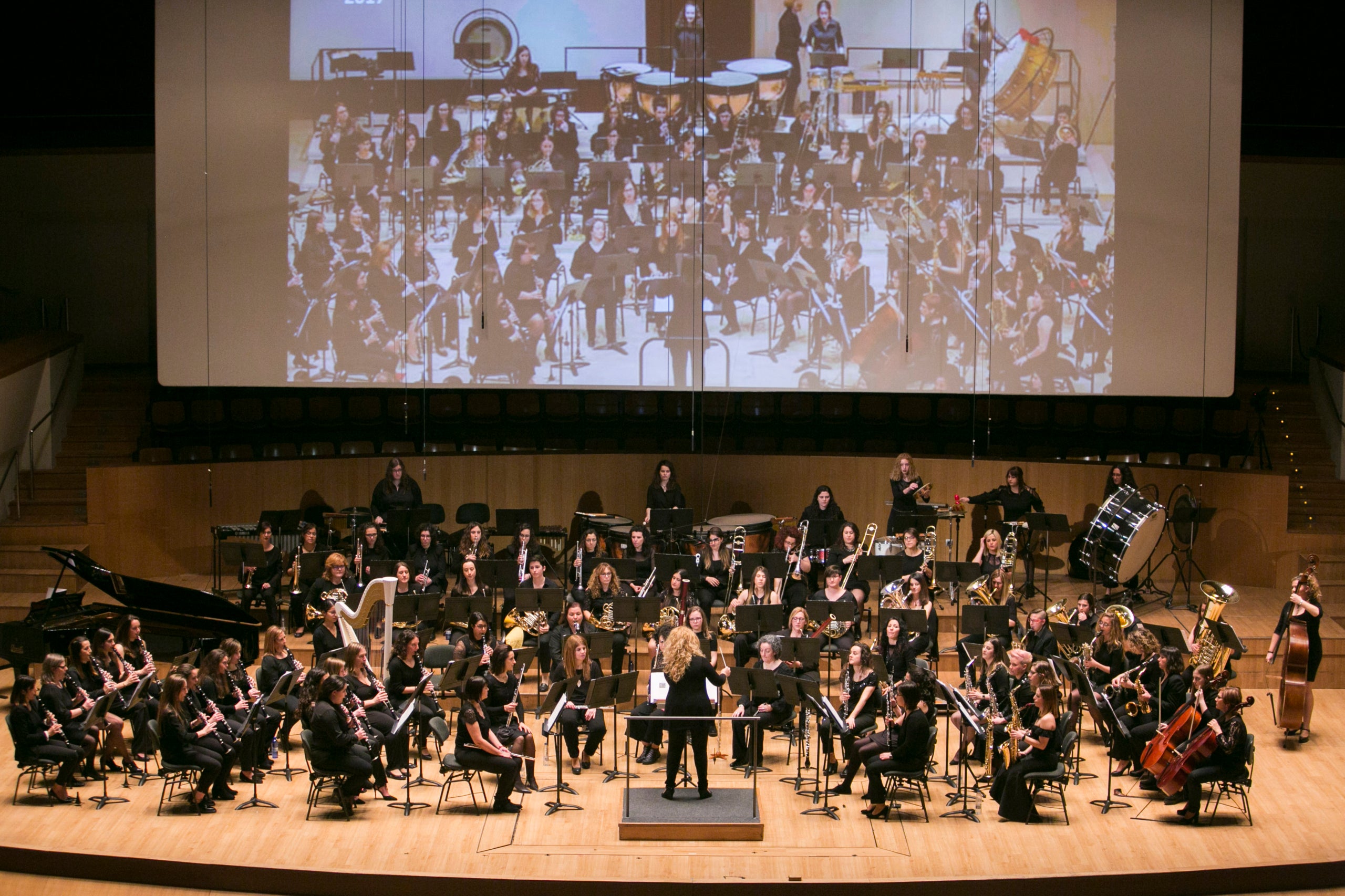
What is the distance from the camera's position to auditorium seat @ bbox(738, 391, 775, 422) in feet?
50.2

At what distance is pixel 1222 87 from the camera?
13.1m

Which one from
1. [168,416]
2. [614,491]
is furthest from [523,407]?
[168,416]

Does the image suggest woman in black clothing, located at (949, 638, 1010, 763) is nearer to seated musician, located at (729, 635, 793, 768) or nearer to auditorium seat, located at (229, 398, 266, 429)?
seated musician, located at (729, 635, 793, 768)

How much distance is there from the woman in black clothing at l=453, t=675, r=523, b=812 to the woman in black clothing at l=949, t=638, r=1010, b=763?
116 inches

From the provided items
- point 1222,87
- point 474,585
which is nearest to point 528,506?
point 474,585

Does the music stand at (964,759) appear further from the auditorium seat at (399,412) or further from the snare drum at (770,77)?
the auditorium seat at (399,412)

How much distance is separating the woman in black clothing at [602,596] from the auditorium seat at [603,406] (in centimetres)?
450

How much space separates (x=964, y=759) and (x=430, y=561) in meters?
5.11

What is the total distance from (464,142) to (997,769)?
7954mm

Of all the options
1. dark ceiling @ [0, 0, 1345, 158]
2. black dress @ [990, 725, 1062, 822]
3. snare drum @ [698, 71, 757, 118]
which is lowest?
black dress @ [990, 725, 1062, 822]

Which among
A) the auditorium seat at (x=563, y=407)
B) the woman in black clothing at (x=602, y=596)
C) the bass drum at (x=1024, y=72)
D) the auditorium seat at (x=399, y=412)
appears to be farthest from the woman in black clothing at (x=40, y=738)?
the bass drum at (x=1024, y=72)

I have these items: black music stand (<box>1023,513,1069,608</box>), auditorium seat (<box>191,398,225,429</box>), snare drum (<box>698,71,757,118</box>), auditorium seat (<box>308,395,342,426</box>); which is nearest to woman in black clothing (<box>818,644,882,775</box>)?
black music stand (<box>1023,513,1069,608</box>)

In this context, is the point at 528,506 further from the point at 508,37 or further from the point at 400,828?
the point at 400,828

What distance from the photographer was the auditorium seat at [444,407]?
15.2 m
